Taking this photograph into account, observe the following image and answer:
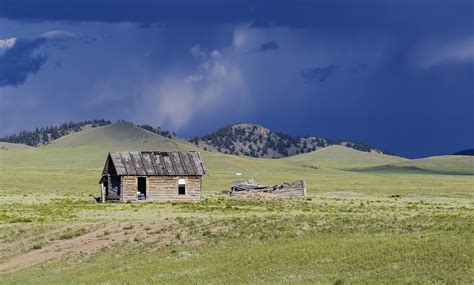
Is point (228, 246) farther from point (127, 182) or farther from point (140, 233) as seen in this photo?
point (127, 182)

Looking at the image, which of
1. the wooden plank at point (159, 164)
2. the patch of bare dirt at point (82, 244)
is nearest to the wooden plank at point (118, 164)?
the wooden plank at point (159, 164)

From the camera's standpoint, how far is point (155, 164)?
71.9 metres

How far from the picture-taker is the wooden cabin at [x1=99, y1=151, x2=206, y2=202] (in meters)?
70.0

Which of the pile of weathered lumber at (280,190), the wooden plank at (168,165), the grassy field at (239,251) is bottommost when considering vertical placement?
the grassy field at (239,251)

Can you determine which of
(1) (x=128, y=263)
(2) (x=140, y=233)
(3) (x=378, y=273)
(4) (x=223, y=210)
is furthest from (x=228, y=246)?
(4) (x=223, y=210)

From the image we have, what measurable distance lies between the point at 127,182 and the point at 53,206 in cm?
1231

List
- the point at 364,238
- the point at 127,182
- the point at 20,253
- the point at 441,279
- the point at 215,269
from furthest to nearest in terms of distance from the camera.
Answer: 1. the point at 127,182
2. the point at 20,253
3. the point at 364,238
4. the point at 215,269
5. the point at 441,279

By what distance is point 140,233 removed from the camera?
35.0m

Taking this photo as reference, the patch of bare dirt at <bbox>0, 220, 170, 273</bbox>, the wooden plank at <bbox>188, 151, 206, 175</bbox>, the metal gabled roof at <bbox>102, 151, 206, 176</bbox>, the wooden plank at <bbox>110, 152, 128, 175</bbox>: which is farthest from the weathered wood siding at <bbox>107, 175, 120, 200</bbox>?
the patch of bare dirt at <bbox>0, 220, 170, 273</bbox>

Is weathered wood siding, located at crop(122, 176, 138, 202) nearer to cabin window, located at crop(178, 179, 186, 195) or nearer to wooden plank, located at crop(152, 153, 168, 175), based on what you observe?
wooden plank, located at crop(152, 153, 168, 175)

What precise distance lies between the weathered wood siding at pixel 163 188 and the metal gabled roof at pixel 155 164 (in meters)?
0.46

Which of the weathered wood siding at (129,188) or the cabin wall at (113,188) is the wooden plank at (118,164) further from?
the cabin wall at (113,188)

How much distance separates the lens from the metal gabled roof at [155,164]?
7056cm

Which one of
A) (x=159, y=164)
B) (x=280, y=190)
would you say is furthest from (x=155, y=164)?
(x=280, y=190)
